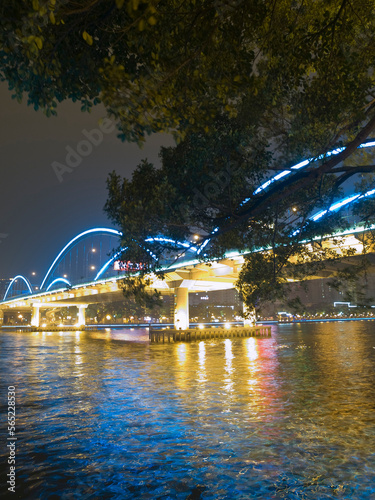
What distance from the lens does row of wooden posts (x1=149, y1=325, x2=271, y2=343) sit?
64.0 metres

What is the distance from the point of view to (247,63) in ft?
30.1

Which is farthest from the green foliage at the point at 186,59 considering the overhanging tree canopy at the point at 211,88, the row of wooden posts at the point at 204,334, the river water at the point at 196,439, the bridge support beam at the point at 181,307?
the bridge support beam at the point at 181,307

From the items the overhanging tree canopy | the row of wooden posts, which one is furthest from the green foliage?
the row of wooden posts

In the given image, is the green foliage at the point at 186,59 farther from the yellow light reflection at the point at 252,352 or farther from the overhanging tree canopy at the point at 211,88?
the yellow light reflection at the point at 252,352

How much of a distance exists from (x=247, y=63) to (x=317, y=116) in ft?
11.0

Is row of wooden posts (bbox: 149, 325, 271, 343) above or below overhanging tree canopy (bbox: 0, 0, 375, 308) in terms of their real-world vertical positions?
below

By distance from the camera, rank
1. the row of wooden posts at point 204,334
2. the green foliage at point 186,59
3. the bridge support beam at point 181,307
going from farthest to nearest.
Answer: the bridge support beam at point 181,307 → the row of wooden posts at point 204,334 → the green foliage at point 186,59

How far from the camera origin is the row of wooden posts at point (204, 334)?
64.0m

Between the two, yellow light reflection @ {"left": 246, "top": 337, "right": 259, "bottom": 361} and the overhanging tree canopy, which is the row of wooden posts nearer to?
yellow light reflection @ {"left": 246, "top": 337, "right": 259, "bottom": 361}

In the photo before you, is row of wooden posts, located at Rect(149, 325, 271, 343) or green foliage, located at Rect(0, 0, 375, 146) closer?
green foliage, located at Rect(0, 0, 375, 146)

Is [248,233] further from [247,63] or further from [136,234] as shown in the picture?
[247,63]

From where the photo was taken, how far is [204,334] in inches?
2638

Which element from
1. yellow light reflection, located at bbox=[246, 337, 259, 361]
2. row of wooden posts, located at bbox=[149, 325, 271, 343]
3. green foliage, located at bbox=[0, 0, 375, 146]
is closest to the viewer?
green foliage, located at bbox=[0, 0, 375, 146]

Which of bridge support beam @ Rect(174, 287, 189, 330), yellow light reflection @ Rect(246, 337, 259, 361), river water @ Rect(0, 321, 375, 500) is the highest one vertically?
bridge support beam @ Rect(174, 287, 189, 330)
